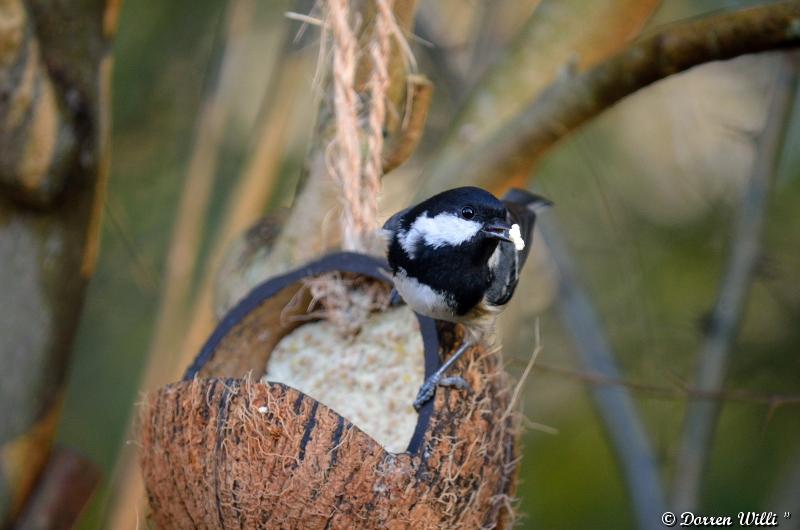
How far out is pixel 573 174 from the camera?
4.05 meters

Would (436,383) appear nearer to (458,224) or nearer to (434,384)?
(434,384)

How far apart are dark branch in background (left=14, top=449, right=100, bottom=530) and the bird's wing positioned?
4.50 ft

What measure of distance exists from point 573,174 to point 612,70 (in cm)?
215

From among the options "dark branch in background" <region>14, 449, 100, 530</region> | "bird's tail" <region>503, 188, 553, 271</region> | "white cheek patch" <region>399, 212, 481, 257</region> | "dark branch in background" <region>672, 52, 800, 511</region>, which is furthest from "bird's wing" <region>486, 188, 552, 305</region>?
"dark branch in background" <region>14, 449, 100, 530</region>

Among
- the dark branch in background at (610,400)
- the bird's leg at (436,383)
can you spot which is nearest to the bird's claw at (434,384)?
the bird's leg at (436,383)

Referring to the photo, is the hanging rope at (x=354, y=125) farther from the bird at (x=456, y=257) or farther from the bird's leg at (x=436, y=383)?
the bird's leg at (x=436, y=383)

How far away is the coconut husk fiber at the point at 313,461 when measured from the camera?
4.70 ft

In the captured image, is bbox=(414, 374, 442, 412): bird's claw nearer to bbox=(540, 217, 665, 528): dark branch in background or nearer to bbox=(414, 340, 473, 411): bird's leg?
bbox=(414, 340, 473, 411): bird's leg

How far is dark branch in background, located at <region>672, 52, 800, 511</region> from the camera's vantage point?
99.3 inches

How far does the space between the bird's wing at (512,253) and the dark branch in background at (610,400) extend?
79 centimetres

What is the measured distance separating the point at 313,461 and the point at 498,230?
2.00 feet

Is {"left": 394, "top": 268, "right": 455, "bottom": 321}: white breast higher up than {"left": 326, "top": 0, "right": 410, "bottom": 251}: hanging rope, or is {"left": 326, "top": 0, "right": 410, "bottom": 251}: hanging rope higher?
{"left": 326, "top": 0, "right": 410, "bottom": 251}: hanging rope

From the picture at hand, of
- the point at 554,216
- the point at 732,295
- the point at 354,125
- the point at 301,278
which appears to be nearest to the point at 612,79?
the point at 354,125

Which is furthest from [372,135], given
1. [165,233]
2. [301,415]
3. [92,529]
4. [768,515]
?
[92,529]
